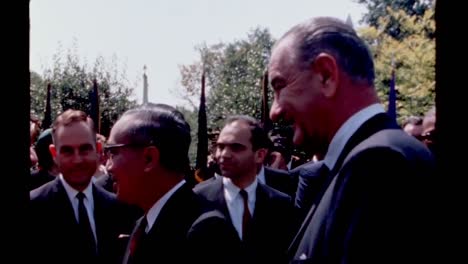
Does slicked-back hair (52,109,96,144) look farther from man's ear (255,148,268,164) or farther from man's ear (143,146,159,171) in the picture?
man's ear (255,148,268,164)

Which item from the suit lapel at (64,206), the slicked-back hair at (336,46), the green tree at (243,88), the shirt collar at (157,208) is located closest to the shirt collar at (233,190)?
the suit lapel at (64,206)

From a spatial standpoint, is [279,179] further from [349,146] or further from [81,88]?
[81,88]

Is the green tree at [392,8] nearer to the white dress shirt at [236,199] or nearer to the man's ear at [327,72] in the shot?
the white dress shirt at [236,199]

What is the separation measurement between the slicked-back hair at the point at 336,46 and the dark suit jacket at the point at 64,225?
2243 mm

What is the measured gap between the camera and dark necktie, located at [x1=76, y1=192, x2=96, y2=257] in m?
4.59

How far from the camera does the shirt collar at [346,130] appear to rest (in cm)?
224

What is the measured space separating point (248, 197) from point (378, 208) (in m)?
4.25

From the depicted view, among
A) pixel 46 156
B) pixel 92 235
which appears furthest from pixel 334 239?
pixel 46 156

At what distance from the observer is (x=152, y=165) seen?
3369mm

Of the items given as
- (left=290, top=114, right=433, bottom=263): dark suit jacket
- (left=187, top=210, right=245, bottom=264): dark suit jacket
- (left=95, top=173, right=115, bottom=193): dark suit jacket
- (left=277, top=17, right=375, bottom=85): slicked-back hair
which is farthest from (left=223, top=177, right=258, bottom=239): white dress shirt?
(left=290, top=114, right=433, bottom=263): dark suit jacket

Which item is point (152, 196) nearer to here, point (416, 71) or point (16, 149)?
point (16, 149)

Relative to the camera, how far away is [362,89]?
235cm

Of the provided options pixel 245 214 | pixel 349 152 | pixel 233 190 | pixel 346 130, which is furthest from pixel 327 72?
pixel 233 190

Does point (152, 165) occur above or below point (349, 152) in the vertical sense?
below
